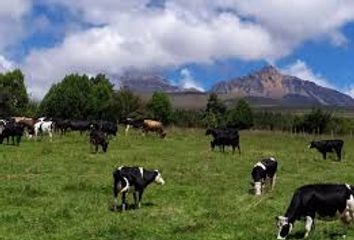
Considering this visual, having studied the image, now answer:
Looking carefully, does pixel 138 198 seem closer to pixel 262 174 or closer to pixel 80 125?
pixel 262 174

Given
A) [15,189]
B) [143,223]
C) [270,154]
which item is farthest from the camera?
[270,154]

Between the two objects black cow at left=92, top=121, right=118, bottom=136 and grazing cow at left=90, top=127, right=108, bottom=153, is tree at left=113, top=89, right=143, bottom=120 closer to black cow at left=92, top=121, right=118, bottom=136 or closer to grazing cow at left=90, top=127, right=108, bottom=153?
black cow at left=92, top=121, right=118, bottom=136

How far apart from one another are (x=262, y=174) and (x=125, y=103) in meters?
94.6

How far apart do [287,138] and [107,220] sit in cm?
5283

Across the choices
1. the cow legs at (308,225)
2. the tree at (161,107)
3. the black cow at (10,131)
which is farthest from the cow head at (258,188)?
the tree at (161,107)

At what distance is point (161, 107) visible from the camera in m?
126

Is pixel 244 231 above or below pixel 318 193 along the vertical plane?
below

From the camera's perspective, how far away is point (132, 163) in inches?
1586

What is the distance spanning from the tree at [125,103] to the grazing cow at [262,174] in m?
87.5

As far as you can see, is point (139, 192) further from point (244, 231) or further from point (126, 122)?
point (126, 122)

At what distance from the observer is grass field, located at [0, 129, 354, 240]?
20.8 meters

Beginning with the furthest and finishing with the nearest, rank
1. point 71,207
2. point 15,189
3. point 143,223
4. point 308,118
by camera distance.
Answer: point 308,118 → point 15,189 → point 71,207 → point 143,223

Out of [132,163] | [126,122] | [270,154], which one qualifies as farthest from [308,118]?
[132,163]

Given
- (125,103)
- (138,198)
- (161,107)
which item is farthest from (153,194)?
(161,107)
